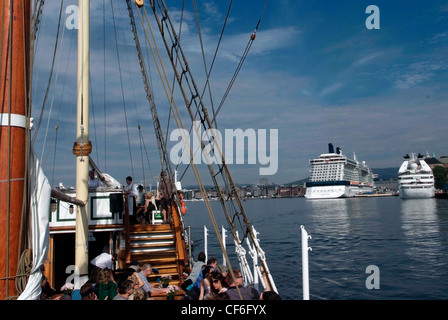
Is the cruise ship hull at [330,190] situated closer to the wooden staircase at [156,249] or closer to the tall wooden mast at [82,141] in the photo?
the wooden staircase at [156,249]

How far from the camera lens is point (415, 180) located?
98688mm

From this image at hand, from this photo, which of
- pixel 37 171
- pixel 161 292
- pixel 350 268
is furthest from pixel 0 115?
pixel 350 268

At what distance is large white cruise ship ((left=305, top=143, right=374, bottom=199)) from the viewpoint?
412 ft

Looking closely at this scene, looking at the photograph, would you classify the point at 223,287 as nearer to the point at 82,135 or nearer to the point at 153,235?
the point at 82,135

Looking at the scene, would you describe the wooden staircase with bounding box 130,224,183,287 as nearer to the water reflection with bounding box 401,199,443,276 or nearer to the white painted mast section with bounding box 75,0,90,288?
the white painted mast section with bounding box 75,0,90,288

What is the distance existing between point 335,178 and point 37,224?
131047 mm

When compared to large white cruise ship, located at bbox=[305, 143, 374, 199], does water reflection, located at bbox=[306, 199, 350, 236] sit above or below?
below

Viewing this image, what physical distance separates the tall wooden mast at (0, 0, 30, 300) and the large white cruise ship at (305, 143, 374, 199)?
126630 millimetres

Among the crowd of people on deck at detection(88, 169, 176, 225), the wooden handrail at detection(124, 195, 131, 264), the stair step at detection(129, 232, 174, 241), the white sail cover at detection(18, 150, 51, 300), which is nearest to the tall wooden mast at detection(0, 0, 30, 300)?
the white sail cover at detection(18, 150, 51, 300)

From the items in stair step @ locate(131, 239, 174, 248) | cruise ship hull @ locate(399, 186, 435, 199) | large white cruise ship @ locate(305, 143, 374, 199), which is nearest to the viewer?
stair step @ locate(131, 239, 174, 248)

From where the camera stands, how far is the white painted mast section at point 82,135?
7.02 metres

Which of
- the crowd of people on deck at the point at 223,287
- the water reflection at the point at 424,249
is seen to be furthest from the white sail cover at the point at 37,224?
the water reflection at the point at 424,249
